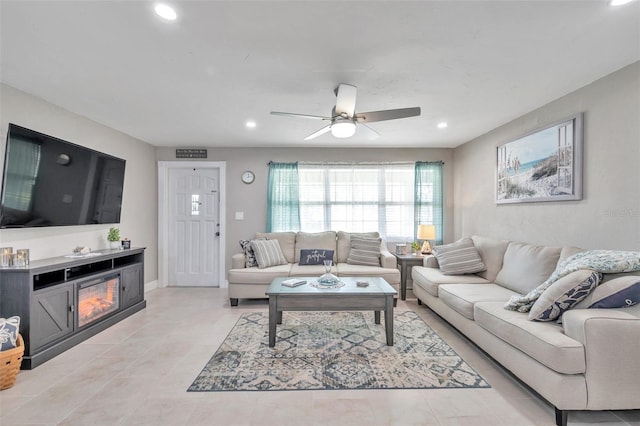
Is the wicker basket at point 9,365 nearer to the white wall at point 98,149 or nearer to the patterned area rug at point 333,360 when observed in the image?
the white wall at point 98,149

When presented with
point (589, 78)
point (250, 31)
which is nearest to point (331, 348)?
point (250, 31)

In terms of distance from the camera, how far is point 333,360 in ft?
8.55

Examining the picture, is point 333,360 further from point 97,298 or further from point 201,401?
point 97,298

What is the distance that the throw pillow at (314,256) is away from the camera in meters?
4.57

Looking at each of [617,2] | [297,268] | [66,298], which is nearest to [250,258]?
[297,268]

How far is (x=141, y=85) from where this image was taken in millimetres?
2727

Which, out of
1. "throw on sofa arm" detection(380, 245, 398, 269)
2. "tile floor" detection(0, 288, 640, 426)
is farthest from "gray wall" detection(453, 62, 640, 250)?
"throw on sofa arm" detection(380, 245, 398, 269)

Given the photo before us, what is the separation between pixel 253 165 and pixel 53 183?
2.74 m

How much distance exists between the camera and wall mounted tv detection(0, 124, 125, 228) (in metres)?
2.63

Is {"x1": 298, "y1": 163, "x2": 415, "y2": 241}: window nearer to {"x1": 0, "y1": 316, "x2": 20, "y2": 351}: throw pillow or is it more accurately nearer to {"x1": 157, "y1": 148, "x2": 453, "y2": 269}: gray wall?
{"x1": 157, "y1": 148, "x2": 453, "y2": 269}: gray wall

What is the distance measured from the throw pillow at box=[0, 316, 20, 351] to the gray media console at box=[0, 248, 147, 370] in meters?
0.21

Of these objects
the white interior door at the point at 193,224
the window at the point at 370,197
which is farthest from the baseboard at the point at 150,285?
the window at the point at 370,197

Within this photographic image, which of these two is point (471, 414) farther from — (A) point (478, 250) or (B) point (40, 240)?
(B) point (40, 240)

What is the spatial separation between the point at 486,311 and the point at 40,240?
13.9 feet
